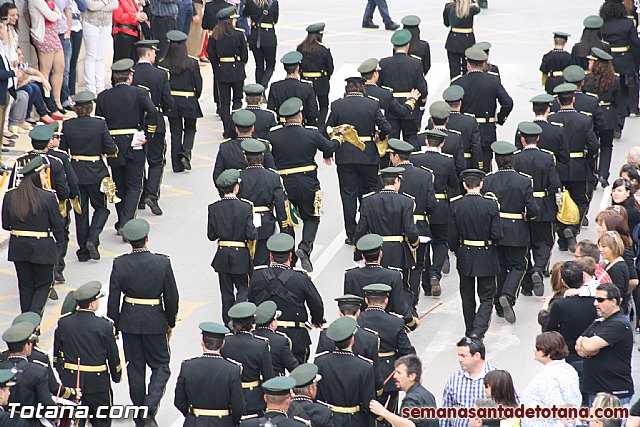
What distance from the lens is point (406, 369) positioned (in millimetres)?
9891

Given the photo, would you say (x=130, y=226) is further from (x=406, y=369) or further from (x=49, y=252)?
(x=406, y=369)

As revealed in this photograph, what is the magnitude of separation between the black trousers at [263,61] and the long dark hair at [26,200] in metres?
8.00

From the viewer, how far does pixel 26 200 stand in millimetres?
13594

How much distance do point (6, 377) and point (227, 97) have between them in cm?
1051

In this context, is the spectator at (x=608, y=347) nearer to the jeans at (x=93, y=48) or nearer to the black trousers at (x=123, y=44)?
the jeans at (x=93, y=48)

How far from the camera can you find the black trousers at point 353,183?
16.2 metres

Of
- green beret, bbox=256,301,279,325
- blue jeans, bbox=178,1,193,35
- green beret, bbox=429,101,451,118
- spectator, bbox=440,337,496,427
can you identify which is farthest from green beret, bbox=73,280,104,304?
blue jeans, bbox=178,1,193,35

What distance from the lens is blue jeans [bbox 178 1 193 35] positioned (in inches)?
895

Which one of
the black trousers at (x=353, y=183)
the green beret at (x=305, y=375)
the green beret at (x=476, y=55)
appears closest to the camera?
the green beret at (x=305, y=375)

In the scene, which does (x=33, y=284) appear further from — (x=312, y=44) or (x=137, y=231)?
(x=312, y=44)

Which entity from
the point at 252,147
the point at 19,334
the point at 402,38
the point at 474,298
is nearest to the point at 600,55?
the point at 402,38

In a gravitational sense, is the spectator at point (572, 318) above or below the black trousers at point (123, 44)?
above

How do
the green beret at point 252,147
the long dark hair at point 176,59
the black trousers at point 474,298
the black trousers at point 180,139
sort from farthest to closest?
the black trousers at point 180,139
the long dark hair at point 176,59
the green beret at point 252,147
the black trousers at point 474,298

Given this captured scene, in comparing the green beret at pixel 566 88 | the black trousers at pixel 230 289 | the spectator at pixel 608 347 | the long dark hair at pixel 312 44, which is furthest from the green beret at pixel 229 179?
the long dark hair at pixel 312 44
